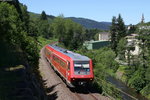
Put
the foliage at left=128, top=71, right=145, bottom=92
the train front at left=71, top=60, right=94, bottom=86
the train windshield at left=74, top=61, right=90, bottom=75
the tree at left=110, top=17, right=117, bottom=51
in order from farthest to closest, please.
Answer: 1. the tree at left=110, top=17, right=117, bottom=51
2. the foliage at left=128, top=71, right=145, bottom=92
3. the train windshield at left=74, top=61, right=90, bottom=75
4. the train front at left=71, top=60, right=94, bottom=86

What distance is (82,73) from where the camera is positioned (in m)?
22.9

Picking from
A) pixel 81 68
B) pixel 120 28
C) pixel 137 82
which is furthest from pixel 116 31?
pixel 81 68

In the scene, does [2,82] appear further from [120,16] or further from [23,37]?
[120,16]

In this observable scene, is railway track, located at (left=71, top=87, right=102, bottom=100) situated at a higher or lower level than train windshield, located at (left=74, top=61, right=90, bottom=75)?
lower

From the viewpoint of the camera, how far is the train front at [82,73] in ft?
74.3

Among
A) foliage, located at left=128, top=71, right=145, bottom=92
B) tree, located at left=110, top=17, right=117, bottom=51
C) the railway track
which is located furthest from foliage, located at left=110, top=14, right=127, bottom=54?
the railway track

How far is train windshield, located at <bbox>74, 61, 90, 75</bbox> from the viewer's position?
22906 mm

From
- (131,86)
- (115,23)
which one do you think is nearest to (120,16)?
(115,23)

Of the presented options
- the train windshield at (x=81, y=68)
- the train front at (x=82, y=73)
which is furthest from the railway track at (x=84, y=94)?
the train windshield at (x=81, y=68)

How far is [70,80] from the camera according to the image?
74.8 ft

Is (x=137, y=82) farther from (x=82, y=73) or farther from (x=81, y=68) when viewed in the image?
(x=82, y=73)

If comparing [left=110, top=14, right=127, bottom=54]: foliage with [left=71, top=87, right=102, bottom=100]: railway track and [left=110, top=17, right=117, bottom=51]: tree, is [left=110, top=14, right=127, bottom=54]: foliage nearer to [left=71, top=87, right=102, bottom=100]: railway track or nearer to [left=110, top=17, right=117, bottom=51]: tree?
[left=110, top=17, right=117, bottom=51]: tree

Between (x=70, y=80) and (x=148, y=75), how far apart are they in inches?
1090

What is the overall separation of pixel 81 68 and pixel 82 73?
46 cm
